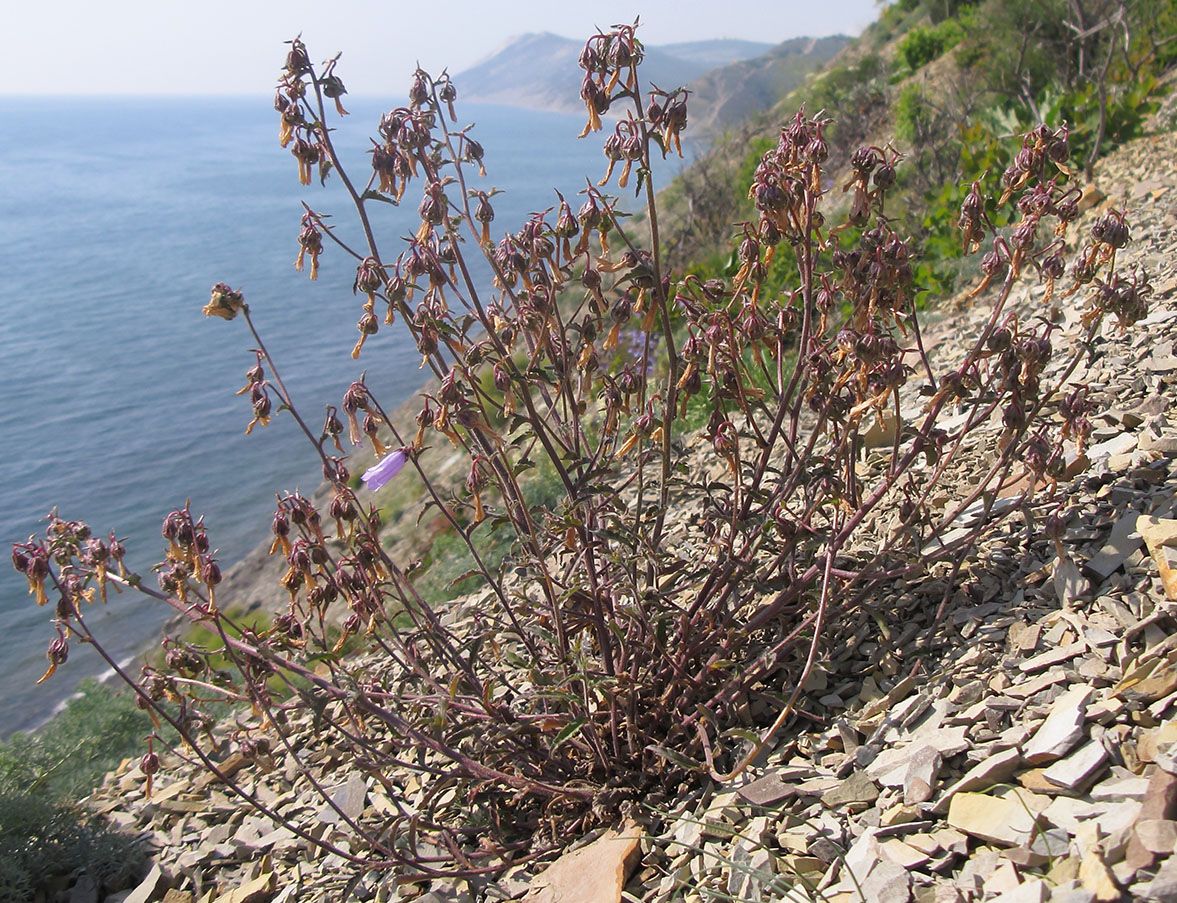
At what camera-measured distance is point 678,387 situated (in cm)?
275

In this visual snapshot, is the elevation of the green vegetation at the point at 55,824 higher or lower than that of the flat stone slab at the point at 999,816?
lower

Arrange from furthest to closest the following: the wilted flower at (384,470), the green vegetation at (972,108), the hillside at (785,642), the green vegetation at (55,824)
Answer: the green vegetation at (972,108), the green vegetation at (55,824), the wilted flower at (384,470), the hillside at (785,642)

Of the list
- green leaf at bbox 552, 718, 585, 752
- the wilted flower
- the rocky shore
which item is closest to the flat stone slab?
the rocky shore

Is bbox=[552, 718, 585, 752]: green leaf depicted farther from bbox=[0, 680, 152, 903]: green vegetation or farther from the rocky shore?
bbox=[0, 680, 152, 903]: green vegetation

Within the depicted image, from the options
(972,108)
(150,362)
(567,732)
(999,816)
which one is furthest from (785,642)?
(150,362)

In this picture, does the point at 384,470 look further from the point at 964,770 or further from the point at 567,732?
the point at 964,770

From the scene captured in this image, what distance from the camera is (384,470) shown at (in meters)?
2.58

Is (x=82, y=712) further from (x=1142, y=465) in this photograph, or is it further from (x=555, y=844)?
(x=1142, y=465)

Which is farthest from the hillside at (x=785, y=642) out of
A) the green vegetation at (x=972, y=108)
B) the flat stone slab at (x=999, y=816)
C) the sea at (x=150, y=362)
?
the sea at (x=150, y=362)

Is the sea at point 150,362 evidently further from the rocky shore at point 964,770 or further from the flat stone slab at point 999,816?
the flat stone slab at point 999,816

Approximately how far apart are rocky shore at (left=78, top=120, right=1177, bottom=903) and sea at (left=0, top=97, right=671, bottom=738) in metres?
2.01

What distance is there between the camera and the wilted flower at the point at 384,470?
2.52m

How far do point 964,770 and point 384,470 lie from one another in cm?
186

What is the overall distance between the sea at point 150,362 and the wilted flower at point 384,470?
674 mm
